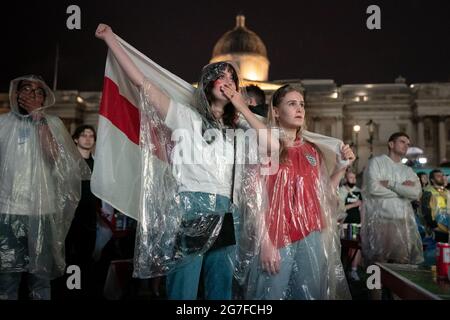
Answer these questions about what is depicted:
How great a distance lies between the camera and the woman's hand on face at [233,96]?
2.13 meters

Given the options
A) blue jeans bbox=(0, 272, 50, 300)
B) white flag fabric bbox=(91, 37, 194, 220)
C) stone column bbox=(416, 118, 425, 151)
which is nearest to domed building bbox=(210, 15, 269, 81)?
stone column bbox=(416, 118, 425, 151)

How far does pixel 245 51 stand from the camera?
44.8 meters

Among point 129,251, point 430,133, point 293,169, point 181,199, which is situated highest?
point 430,133

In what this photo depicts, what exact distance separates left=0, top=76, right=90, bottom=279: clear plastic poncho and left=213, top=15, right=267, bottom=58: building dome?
142 feet

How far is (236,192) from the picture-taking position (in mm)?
2211

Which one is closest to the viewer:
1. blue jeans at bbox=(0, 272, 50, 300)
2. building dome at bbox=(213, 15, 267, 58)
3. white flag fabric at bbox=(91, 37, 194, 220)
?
white flag fabric at bbox=(91, 37, 194, 220)

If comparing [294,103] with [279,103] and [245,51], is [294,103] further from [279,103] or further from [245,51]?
[245,51]

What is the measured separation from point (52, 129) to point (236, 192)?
6.06ft

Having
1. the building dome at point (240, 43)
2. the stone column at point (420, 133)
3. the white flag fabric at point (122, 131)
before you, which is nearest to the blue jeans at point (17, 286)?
the white flag fabric at point (122, 131)

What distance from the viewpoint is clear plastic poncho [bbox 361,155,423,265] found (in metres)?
4.16

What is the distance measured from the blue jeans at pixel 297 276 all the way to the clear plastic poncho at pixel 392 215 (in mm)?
2290

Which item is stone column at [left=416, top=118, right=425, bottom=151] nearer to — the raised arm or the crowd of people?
the crowd of people
